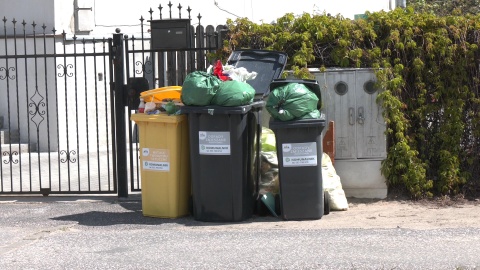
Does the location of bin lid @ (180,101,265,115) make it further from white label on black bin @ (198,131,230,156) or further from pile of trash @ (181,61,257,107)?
white label on black bin @ (198,131,230,156)

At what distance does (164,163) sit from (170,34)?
2.08 m

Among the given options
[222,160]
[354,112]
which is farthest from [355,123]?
[222,160]

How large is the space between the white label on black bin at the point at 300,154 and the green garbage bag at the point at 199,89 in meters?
0.91

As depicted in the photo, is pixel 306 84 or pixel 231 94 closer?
pixel 231 94

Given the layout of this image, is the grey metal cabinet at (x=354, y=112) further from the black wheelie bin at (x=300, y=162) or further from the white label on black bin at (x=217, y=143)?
the white label on black bin at (x=217, y=143)

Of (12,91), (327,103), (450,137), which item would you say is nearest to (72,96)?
(12,91)

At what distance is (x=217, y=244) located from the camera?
7539 millimetres

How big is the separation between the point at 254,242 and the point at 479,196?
11.5 feet

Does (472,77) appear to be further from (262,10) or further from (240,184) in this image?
(262,10)

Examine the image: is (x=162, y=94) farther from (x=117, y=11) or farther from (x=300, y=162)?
(x=117, y=11)

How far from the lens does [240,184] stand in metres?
8.53

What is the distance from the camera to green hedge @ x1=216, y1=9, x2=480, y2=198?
31.4 ft

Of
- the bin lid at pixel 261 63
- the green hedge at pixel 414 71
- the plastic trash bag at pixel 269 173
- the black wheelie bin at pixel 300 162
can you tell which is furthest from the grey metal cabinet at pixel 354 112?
the black wheelie bin at pixel 300 162

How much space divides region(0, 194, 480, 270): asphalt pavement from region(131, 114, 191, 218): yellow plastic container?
18 cm
